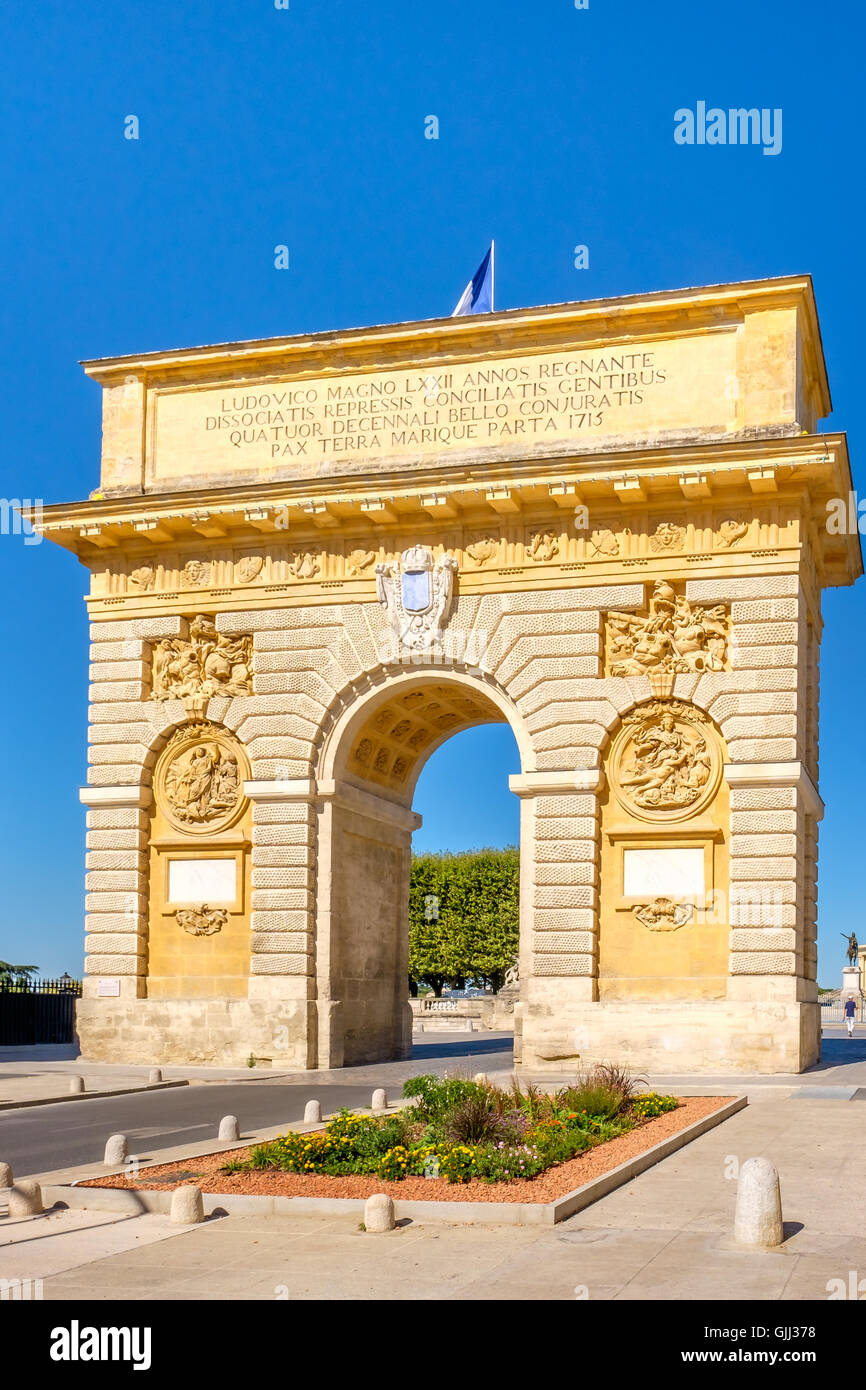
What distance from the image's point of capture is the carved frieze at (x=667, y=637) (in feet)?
94.0

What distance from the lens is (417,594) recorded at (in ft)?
99.9

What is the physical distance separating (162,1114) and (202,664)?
12.2 m

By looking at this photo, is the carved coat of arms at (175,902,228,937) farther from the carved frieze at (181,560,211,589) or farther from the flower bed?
the flower bed

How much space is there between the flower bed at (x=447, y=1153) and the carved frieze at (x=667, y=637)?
478 inches

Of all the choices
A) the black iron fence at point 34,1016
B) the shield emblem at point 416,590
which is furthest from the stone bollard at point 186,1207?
the black iron fence at point 34,1016

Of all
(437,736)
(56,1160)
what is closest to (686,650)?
(437,736)

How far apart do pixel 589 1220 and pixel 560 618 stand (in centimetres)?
1767

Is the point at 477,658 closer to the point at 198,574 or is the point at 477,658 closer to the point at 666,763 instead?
the point at 666,763

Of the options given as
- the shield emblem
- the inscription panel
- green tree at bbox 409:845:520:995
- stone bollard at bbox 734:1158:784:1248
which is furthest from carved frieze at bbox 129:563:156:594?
green tree at bbox 409:845:520:995

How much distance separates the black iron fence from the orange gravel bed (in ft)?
92.4

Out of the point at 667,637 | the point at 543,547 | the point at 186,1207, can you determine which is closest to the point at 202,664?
the point at 543,547

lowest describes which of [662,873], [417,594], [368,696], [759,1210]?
[759,1210]

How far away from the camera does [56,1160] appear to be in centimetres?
1733
